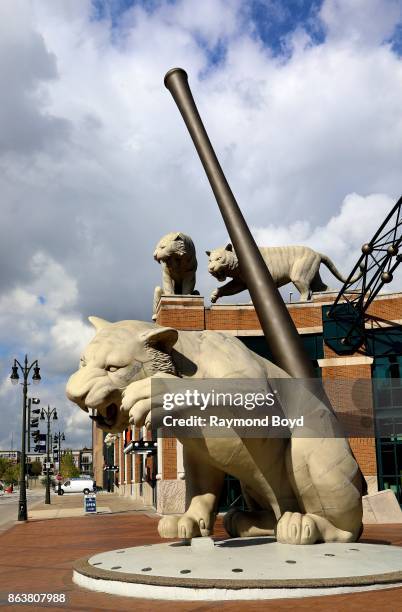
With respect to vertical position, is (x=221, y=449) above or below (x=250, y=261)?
below

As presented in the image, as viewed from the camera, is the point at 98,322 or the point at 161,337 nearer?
the point at 161,337

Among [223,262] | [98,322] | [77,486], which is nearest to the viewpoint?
[98,322]

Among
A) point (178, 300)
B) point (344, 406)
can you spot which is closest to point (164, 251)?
point (178, 300)

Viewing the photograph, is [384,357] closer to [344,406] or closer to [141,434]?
[344,406]

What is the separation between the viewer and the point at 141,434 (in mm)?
24797

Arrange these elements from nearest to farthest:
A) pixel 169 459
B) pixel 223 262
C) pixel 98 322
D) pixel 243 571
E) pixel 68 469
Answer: pixel 243 571
pixel 98 322
pixel 169 459
pixel 223 262
pixel 68 469

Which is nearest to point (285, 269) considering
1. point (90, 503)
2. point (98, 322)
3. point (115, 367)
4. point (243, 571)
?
point (90, 503)

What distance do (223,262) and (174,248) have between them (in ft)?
5.54

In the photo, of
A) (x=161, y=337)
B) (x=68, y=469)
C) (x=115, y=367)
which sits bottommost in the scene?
(x=68, y=469)

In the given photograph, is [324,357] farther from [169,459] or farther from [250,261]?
[250,261]

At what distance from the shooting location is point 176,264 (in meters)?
21.0

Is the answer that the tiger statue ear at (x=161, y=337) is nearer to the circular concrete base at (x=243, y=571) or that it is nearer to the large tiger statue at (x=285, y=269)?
the circular concrete base at (x=243, y=571)

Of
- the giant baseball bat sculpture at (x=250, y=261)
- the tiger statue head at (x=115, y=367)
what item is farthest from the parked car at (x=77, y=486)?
the tiger statue head at (x=115, y=367)

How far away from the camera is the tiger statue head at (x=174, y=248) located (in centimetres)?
2039
